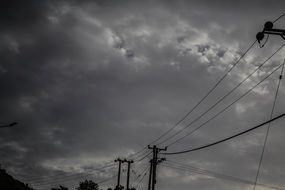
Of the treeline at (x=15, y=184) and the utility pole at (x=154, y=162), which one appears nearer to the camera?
the utility pole at (x=154, y=162)

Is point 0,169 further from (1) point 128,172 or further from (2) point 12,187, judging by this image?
(1) point 128,172

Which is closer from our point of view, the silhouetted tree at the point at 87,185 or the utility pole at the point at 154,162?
the utility pole at the point at 154,162

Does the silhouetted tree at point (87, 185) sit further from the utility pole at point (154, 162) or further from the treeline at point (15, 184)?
the utility pole at point (154, 162)

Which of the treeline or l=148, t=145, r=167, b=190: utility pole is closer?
l=148, t=145, r=167, b=190: utility pole

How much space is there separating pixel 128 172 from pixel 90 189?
33.6m

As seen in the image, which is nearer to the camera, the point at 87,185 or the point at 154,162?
the point at 154,162

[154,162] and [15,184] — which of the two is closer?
[154,162]

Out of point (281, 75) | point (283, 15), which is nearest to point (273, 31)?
point (283, 15)

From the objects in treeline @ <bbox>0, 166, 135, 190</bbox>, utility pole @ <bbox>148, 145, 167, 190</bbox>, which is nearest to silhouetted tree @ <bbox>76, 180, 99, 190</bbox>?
treeline @ <bbox>0, 166, 135, 190</bbox>

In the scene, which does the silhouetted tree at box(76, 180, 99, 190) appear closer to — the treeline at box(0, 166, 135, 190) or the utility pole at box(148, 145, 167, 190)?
the treeline at box(0, 166, 135, 190)

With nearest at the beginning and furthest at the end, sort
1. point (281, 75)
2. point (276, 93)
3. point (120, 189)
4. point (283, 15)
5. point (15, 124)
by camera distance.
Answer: point (283, 15) → point (281, 75) → point (276, 93) → point (15, 124) → point (120, 189)

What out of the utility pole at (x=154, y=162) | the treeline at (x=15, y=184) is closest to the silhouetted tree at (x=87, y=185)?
the treeline at (x=15, y=184)

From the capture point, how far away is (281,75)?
49.0 ft

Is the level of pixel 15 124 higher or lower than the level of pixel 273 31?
lower
